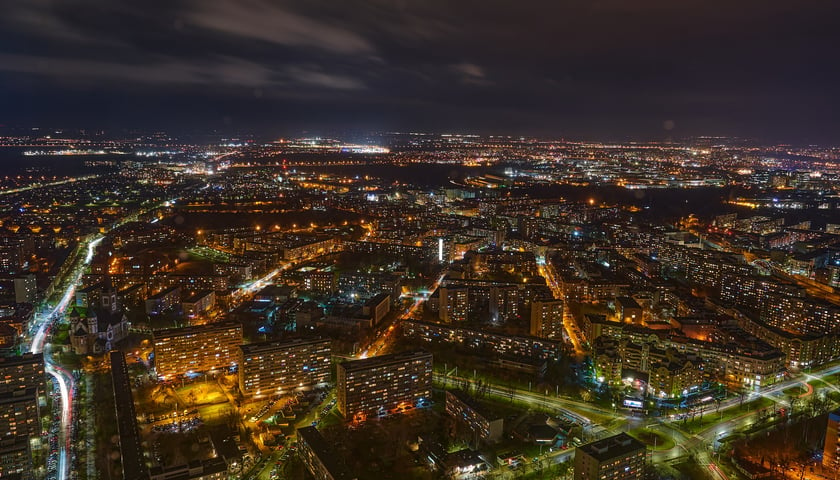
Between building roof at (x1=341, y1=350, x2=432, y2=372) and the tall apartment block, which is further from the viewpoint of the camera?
building roof at (x1=341, y1=350, x2=432, y2=372)

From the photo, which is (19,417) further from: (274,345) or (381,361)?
(381,361)

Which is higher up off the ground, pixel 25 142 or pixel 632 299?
pixel 25 142

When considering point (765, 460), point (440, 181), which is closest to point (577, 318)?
point (765, 460)

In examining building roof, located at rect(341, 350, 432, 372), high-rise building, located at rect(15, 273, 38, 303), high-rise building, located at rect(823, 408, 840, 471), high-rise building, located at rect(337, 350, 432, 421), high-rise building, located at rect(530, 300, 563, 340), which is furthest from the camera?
high-rise building, located at rect(15, 273, 38, 303)

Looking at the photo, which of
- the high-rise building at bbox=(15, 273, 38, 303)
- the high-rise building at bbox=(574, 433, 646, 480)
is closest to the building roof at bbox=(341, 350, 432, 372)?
the high-rise building at bbox=(574, 433, 646, 480)

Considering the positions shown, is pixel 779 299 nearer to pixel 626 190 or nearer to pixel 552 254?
pixel 552 254

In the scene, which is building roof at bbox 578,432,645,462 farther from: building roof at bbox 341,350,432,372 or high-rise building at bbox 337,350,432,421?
building roof at bbox 341,350,432,372

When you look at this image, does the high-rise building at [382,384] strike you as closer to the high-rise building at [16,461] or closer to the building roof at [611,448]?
the building roof at [611,448]
